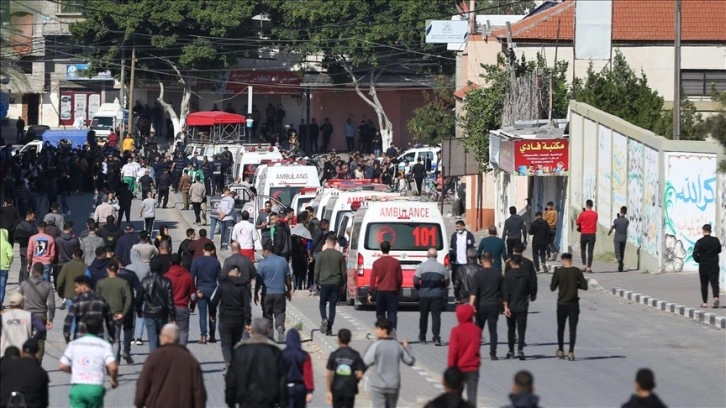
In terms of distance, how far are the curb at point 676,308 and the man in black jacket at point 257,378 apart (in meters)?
13.6

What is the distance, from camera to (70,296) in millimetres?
20391

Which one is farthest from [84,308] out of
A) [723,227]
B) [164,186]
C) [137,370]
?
[164,186]

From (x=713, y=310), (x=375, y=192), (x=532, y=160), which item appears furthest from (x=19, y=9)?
(x=532, y=160)

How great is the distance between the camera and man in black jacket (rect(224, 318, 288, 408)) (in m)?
12.7

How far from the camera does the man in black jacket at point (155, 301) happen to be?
18.6m

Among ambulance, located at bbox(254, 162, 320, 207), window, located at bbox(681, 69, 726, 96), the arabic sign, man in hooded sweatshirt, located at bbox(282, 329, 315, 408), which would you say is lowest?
man in hooded sweatshirt, located at bbox(282, 329, 315, 408)

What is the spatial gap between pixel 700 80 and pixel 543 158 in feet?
37.6

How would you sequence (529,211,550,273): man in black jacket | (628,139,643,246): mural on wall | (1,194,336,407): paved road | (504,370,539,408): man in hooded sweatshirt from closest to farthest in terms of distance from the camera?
(504,370,539,408): man in hooded sweatshirt → (1,194,336,407): paved road → (529,211,550,273): man in black jacket → (628,139,643,246): mural on wall

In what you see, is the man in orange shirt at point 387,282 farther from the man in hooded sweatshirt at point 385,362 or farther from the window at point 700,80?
the window at point 700,80

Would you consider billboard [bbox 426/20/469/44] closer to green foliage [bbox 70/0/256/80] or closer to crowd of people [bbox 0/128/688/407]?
green foliage [bbox 70/0/256/80]

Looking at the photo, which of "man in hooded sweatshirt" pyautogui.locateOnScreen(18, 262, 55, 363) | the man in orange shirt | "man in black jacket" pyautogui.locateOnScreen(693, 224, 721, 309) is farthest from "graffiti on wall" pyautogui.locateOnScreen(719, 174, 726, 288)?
"man in hooded sweatshirt" pyautogui.locateOnScreen(18, 262, 55, 363)

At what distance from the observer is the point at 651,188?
34188 mm

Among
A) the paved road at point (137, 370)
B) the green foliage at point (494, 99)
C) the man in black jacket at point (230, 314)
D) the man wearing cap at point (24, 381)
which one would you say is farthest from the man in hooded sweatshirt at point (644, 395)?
the green foliage at point (494, 99)

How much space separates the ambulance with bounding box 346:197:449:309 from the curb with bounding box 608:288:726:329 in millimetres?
4230
